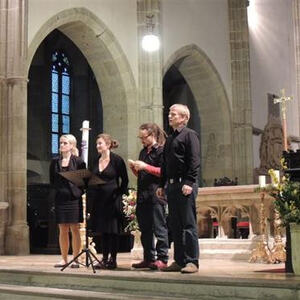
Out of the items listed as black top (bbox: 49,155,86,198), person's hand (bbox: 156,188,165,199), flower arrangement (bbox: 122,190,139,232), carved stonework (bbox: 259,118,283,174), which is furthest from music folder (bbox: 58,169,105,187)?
carved stonework (bbox: 259,118,283,174)

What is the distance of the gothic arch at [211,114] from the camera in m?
18.7

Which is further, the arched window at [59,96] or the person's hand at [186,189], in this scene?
the arched window at [59,96]

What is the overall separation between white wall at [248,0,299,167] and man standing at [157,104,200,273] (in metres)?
13.1

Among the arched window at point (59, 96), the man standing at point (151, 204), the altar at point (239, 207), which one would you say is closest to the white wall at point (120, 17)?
the arched window at point (59, 96)

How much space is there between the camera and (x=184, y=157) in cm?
614

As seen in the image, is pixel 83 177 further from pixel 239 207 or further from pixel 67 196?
pixel 239 207

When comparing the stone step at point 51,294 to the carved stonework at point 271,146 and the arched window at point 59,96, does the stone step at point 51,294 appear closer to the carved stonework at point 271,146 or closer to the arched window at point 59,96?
the carved stonework at point 271,146

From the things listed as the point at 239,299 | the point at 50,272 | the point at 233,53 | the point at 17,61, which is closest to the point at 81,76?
the point at 233,53

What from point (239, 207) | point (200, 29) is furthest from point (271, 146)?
A: point (239, 207)

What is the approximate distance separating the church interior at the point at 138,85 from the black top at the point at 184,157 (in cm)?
418

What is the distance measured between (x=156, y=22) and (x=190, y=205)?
1109 cm

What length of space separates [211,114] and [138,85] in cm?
359

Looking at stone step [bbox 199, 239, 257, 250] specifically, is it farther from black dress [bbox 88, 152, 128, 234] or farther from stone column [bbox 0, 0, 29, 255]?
stone column [bbox 0, 0, 29, 255]

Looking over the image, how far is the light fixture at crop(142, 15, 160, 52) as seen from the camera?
14.6m
